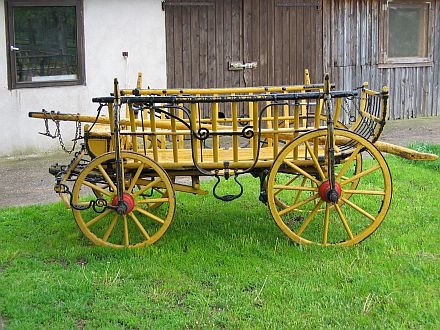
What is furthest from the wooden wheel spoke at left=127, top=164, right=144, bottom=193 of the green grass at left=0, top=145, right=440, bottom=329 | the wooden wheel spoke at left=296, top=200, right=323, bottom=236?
the wooden wheel spoke at left=296, top=200, right=323, bottom=236

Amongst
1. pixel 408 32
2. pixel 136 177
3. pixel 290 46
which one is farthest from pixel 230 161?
pixel 408 32

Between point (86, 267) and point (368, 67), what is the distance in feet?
30.9

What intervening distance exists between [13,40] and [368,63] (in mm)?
6621

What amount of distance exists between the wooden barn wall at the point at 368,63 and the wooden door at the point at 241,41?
369 millimetres

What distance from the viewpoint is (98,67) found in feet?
35.8

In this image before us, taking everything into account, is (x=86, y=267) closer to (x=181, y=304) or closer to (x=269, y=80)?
(x=181, y=304)

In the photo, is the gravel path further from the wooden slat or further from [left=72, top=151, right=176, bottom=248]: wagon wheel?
the wooden slat

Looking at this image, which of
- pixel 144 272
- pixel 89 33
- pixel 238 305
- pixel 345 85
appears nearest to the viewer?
pixel 238 305

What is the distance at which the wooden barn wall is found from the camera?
42.8ft

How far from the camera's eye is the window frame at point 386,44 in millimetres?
13633

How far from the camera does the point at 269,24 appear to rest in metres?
12.3

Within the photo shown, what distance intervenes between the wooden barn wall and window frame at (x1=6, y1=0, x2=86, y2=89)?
4490 millimetres

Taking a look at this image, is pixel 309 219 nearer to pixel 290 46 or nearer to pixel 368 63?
pixel 290 46

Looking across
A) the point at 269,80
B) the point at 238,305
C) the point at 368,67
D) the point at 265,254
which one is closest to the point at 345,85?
the point at 368,67
